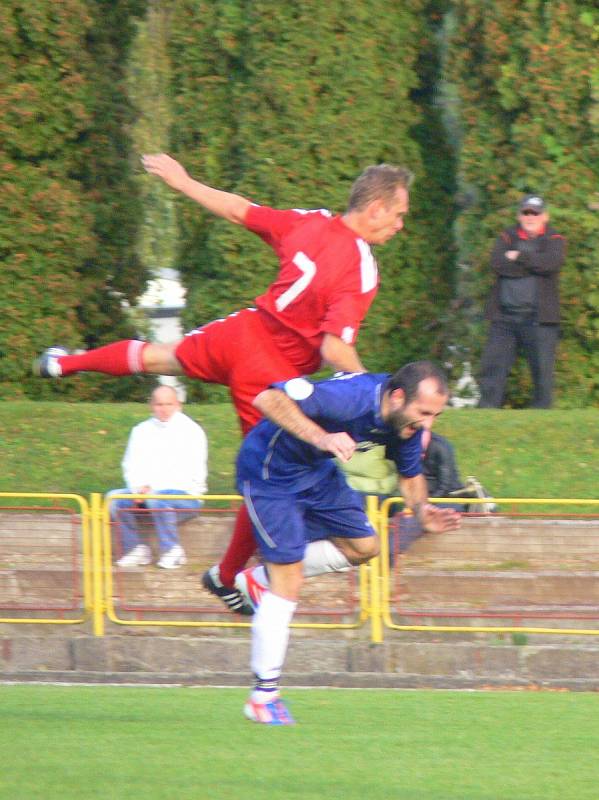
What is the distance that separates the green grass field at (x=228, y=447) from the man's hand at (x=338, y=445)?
5.55 metres

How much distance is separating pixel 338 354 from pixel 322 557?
0.96m

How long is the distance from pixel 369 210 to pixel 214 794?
2.86 m

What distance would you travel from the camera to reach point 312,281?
7070 mm

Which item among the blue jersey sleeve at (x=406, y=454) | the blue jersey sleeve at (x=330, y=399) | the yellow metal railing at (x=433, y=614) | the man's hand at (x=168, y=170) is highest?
the man's hand at (x=168, y=170)

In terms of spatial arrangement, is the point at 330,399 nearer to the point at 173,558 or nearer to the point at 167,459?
the point at 173,558

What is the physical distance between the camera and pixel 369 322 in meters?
14.2

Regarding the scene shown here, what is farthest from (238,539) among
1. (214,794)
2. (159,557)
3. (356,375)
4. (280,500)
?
(159,557)

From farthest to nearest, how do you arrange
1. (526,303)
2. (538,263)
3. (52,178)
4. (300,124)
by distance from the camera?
1. (52,178)
2. (300,124)
3. (526,303)
4. (538,263)

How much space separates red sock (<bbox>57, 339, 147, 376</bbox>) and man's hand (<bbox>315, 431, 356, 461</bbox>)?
5.15 ft

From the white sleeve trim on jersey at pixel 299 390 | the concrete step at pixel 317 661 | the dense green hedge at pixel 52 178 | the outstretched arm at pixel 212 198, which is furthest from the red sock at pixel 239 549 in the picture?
the dense green hedge at pixel 52 178

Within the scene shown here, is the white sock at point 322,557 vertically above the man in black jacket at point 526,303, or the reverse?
the man in black jacket at point 526,303

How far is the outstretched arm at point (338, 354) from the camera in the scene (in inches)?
273

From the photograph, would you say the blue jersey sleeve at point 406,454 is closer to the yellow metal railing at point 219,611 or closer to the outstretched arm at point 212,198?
the outstretched arm at point 212,198

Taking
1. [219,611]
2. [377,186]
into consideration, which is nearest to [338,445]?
[377,186]
